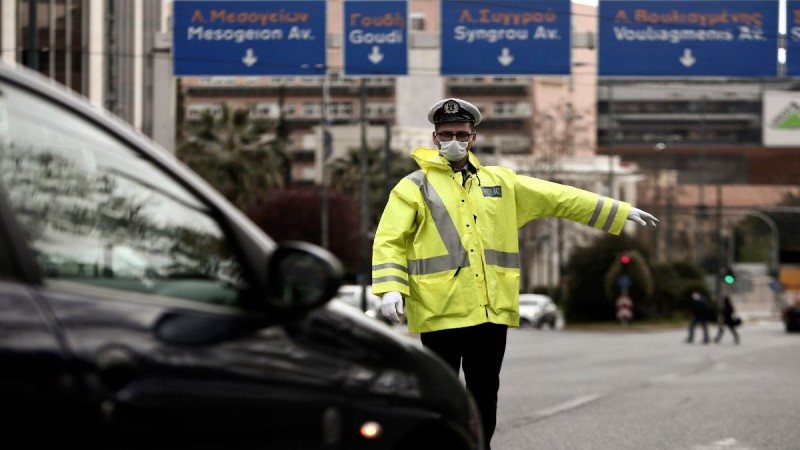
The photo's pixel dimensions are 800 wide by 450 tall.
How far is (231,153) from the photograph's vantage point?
230 feet

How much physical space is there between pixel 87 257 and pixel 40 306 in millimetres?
339

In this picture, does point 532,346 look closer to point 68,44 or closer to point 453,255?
point 68,44

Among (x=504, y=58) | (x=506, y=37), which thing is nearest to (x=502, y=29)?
(x=506, y=37)

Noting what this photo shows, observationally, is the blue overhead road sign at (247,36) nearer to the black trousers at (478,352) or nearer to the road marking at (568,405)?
the road marking at (568,405)

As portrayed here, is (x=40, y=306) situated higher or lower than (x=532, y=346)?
higher

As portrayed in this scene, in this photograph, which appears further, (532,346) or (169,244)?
(532,346)

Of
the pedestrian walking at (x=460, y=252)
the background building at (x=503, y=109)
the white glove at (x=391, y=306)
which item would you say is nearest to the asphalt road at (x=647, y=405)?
the pedestrian walking at (x=460, y=252)

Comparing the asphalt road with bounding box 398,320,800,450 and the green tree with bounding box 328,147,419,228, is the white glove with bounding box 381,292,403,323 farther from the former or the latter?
the green tree with bounding box 328,147,419,228

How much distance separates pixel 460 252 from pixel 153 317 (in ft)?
11.3

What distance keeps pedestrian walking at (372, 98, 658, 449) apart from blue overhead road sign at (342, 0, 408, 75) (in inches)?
995

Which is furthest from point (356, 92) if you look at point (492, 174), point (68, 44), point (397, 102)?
point (492, 174)

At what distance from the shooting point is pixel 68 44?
40969mm

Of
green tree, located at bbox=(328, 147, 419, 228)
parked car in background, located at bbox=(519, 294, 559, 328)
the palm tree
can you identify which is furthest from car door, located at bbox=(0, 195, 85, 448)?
green tree, located at bbox=(328, 147, 419, 228)

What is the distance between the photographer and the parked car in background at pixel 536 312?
2319 inches
